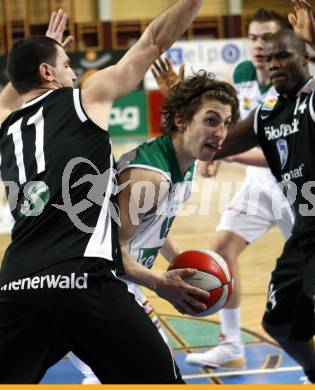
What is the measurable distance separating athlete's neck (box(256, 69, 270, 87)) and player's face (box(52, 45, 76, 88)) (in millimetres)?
2962

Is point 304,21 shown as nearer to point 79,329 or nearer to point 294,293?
point 294,293

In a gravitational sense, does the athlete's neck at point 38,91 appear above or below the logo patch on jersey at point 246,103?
above

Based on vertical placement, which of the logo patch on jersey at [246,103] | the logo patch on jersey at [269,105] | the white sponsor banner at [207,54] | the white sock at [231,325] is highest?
the logo patch on jersey at [269,105]

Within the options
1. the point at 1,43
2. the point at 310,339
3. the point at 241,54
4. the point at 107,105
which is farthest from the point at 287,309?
the point at 1,43

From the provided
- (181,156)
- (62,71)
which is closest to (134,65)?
(62,71)

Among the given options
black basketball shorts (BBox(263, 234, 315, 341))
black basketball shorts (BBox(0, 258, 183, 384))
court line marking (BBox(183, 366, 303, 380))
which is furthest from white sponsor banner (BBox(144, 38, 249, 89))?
black basketball shorts (BBox(0, 258, 183, 384))

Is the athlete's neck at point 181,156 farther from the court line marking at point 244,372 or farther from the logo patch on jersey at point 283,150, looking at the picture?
the court line marking at point 244,372

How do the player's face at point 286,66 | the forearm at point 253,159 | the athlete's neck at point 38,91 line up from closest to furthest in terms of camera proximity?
the athlete's neck at point 38,91 < the player's face at point 286,66 < the forearm at point 253,159

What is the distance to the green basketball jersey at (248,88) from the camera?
6086mm

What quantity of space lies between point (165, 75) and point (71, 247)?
5.27ft

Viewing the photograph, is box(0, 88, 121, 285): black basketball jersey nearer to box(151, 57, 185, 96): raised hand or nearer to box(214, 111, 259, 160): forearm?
box(151, 57, 185, 96): raised hand

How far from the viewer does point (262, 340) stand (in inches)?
219

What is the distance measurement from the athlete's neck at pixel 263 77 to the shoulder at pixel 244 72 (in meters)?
0.07

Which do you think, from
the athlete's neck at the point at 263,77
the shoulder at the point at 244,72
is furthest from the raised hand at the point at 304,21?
the shoulder at the point at 244,72
